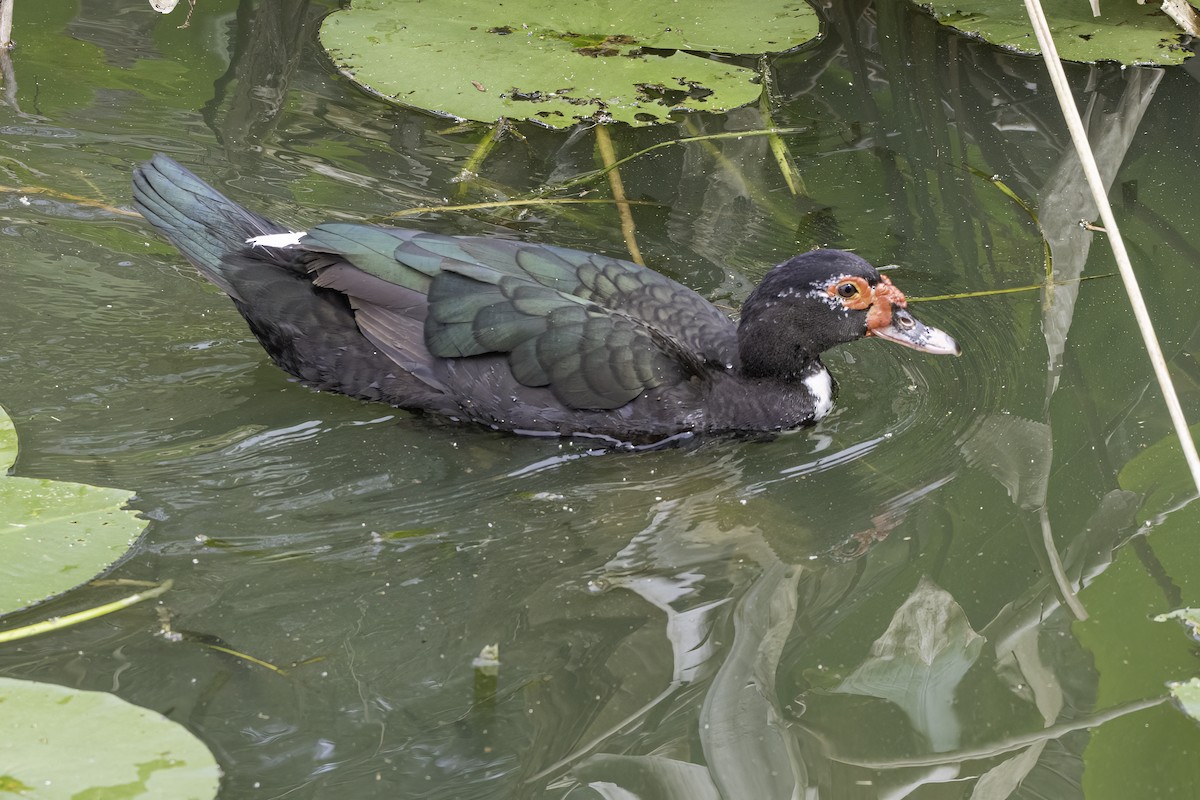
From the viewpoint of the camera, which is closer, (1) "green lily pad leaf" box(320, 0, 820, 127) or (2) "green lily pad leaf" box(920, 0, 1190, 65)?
(1) "green lily pad leaf" box(320, 0, 820, 127)

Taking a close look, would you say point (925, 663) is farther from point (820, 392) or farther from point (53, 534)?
point (53, 534)

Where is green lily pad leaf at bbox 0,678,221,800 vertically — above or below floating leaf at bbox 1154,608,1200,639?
below

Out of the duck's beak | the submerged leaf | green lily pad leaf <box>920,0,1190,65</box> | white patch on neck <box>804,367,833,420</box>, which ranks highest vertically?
green lily pad leaf <box>920,0,1190,65</box>

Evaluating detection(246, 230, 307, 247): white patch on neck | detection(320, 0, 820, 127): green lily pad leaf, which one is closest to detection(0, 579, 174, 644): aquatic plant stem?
detection(246, 230, 307, 247): white patch on neck

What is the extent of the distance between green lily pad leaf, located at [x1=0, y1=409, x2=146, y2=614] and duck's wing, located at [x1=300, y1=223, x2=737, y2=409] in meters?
1.32

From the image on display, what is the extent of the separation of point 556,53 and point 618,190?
838mm

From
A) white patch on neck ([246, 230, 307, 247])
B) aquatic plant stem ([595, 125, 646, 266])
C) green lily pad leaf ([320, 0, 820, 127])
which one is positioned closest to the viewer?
white patch on neck ([246, 230, 307, 247])

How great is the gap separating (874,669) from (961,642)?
28cm

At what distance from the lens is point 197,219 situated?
190 inches

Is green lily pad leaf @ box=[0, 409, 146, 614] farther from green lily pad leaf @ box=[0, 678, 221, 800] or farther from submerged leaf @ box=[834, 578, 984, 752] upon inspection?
submerged leaf @ box=[834, 578, 984, 752]

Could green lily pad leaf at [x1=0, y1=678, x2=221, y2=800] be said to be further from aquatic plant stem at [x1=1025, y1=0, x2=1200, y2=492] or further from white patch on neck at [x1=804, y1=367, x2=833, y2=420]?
white patch on neck at [x1=804, y1=367, x2=833, y2=420]

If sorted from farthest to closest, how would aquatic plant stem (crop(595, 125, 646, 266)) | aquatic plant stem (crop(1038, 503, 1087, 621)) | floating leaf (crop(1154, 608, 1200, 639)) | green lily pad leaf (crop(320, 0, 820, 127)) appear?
green lily pad leaf (crop(320, 0, 820, 127)) → aquatic plant stem (crop(595, 125, 646, 266)) → aquatic plant stem (crop(1038, 503, 1087, 621)) → floating leaf (crop(1154, 608, 1200, 639))

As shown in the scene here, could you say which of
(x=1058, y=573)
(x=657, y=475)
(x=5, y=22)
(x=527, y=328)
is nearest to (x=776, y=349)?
(x=657, y=475)

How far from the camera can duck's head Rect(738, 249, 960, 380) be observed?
463 centimetres
